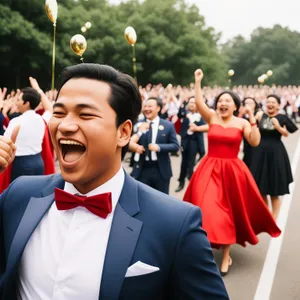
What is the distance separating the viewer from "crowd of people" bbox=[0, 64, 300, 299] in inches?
69.5

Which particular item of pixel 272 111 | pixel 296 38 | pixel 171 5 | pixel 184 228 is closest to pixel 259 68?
pixel 296 38

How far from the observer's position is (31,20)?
3039 centimetres

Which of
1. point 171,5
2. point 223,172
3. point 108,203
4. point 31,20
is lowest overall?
point 223,172

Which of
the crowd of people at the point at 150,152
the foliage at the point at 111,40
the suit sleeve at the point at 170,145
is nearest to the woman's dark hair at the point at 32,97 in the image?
the crowd of people at the point at 150,152

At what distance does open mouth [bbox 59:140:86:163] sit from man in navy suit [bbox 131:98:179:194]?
4.66 m

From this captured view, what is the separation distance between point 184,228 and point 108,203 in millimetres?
318

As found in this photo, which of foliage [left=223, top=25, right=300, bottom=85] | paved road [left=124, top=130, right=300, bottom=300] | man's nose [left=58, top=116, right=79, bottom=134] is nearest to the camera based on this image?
man's nose [left=58, top=116, right=79, bottom=134]

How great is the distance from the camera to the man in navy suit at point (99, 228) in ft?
5.73

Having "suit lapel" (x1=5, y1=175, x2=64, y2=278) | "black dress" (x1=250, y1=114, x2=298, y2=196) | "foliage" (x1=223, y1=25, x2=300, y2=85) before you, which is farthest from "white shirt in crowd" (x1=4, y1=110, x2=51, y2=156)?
"foliage" (x1=223, y1=25, x2=300, y2=85)

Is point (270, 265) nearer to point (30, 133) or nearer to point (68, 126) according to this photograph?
point (30, 133)

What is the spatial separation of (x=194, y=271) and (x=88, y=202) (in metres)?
0.49

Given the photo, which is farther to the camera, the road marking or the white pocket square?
the road marking

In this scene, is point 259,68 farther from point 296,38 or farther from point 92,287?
point 92,287

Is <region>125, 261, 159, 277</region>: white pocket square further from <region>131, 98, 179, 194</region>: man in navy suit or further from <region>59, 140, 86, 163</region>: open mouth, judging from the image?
<region>131, 98, 179, 194</region>: man in navy suit
